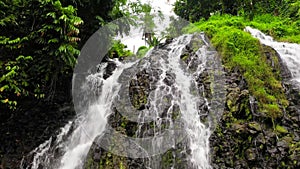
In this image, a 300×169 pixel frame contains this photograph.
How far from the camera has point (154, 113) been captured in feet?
21.3

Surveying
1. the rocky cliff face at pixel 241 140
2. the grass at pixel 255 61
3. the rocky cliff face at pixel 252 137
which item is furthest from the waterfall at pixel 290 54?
the rocky cliff face at pixel 252 137

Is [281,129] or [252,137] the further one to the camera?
[281,129]

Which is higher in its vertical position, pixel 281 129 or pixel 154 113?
pixel 154 113

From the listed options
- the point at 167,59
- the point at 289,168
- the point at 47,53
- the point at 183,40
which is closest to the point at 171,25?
the point at 183,40

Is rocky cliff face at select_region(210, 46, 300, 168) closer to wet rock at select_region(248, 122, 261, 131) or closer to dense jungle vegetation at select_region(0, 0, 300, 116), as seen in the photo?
wet rock at select_region(248, 122, 261, 131)

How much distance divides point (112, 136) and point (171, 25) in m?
10.0

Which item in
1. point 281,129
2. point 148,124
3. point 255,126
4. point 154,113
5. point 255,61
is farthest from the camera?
point 255,61

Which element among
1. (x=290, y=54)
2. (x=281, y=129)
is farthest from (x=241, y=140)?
(x=290, y=54)

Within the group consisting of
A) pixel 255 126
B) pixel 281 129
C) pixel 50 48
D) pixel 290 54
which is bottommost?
pixel 281 129

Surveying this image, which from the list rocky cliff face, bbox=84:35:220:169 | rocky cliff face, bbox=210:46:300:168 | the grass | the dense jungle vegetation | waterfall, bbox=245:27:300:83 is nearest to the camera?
rocky cliff face, bbox=210:46:300:168

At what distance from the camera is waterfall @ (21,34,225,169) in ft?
19.5

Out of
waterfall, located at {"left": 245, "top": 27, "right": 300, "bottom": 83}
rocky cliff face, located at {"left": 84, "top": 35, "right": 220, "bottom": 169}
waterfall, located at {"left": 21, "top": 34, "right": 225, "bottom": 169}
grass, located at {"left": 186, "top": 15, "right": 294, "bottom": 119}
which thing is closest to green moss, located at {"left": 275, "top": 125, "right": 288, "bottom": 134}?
grass, located at {"left": 186, "top": 15, "right": 294, "bottom": 119}

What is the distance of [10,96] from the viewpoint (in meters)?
6.71

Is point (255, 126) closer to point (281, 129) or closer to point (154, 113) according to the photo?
point (281, 129)
